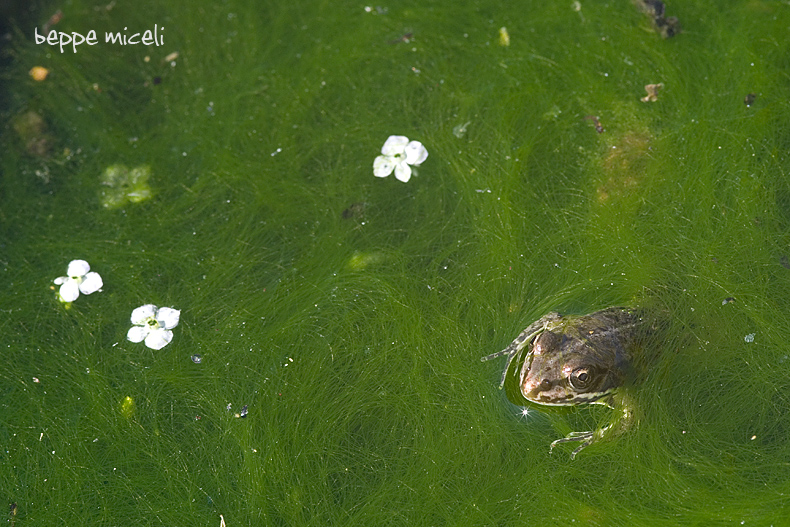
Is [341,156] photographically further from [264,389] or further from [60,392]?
[60,392]

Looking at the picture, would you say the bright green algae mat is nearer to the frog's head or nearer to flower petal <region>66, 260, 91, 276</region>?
flower petal <region>66, 260, 91, 276</region>

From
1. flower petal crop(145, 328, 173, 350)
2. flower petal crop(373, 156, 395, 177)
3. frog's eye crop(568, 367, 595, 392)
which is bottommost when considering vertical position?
flower petal crop(145, 328, 173, 350)

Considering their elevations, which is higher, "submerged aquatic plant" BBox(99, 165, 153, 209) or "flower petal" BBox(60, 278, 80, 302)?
"submerged aquatic plant" BBox(99, 165, 153, 209)

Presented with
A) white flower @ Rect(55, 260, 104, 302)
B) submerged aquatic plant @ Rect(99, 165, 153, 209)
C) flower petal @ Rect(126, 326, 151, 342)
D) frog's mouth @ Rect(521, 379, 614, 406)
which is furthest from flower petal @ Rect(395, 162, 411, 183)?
white flower @ Rect(55, 260, 104, 302)

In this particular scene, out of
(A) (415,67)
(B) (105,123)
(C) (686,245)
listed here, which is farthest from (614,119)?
(B) (105,123)

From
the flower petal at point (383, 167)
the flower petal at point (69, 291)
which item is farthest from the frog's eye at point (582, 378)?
the flower petal at point (69, 291)

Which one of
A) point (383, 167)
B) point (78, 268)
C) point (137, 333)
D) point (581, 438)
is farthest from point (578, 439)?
point (78, 268)

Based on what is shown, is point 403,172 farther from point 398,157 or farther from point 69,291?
point 69,291

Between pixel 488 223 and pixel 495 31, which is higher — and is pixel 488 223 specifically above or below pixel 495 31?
below
